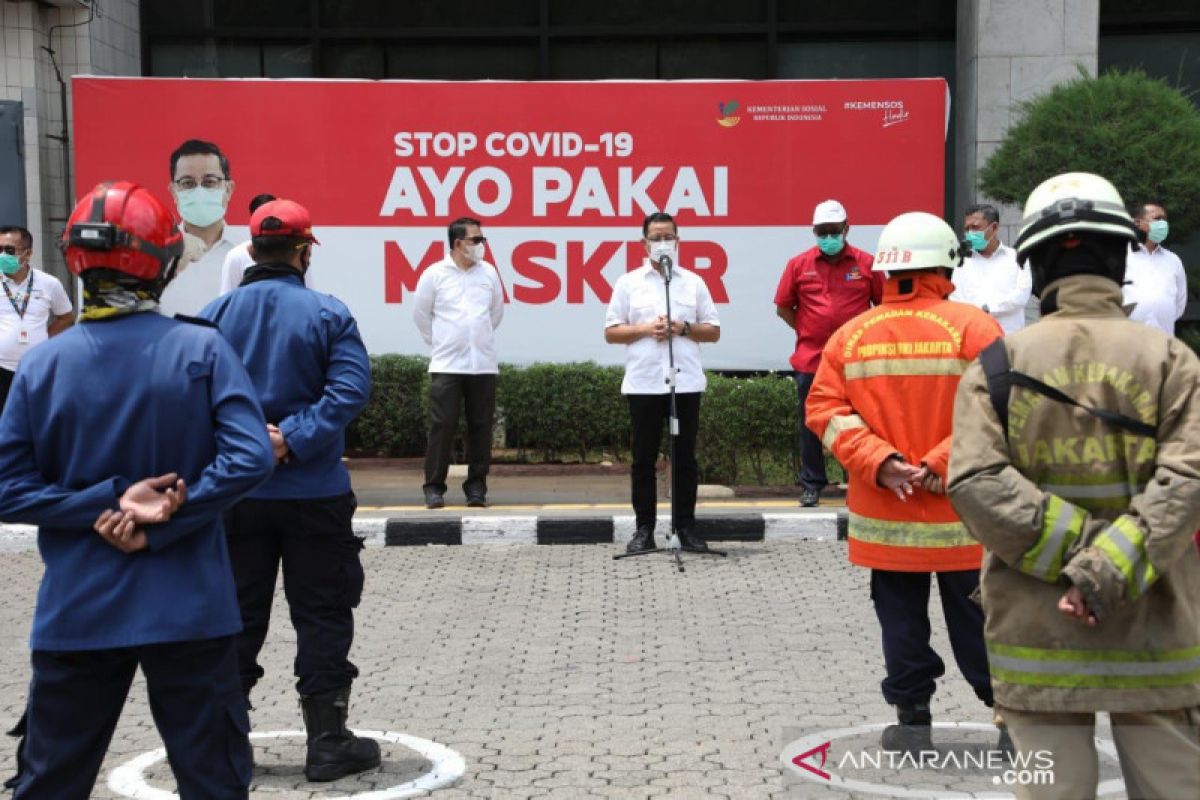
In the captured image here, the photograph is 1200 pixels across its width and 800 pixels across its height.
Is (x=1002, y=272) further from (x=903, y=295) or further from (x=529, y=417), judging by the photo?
(x=903, y=295)

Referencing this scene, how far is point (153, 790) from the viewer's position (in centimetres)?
543

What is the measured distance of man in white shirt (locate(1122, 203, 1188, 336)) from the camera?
1227 cm

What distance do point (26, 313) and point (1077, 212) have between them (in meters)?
9.39

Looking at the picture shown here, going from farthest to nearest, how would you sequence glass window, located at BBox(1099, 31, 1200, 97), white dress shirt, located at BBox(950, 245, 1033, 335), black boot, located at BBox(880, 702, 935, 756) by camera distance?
glass window, located at BBox(1099, 31, 1200, 97)
white dress shirt, located at BBox(950, 245, 1033, 335)
black boot, located at BBox(880, 702, 935, 756)

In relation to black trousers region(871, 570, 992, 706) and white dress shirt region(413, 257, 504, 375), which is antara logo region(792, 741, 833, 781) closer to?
black trousers region(871, 570, 992, 706)

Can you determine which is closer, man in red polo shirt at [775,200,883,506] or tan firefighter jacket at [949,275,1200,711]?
tan firefighter jacket at [949,275,1200,711]

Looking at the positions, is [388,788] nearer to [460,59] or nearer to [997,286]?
[997,286]

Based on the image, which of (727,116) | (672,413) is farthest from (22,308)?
(727,116)

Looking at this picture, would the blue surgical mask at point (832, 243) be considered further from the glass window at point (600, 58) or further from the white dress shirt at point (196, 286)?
the glass window at point (600, 58)

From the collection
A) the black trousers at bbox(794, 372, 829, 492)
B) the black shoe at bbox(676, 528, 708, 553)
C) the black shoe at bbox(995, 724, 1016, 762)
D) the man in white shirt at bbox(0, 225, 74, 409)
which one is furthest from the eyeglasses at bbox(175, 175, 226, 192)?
the black shoe at bbox(995, 724, 1016, 762)

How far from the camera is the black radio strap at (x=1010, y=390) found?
3.73 meters

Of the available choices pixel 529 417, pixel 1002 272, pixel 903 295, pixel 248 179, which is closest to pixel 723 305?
pixel 529 417

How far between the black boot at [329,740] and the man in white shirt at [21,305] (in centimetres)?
682

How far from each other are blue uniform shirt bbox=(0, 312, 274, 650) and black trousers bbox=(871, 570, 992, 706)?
2.45m
